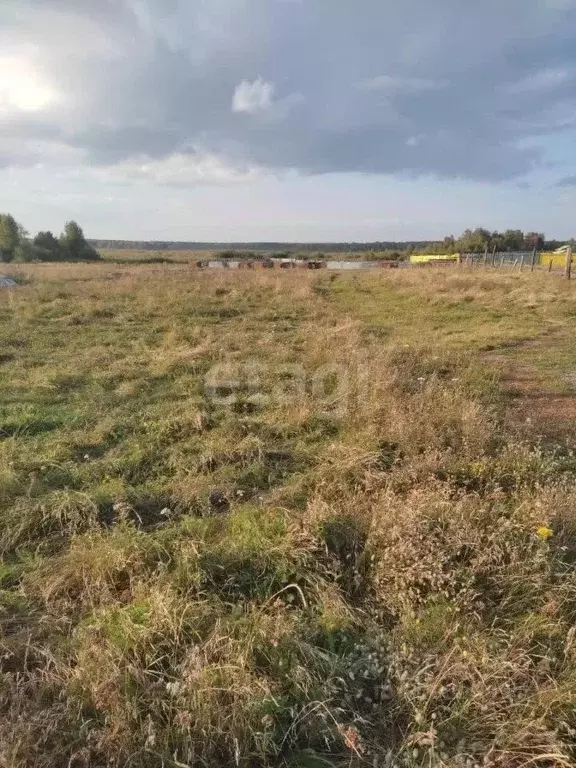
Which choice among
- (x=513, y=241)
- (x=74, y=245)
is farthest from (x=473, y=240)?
(x=74, y=245)

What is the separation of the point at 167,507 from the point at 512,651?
247cm

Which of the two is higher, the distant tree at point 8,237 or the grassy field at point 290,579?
the distant tree at point 8,237

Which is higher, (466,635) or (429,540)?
(429,540)

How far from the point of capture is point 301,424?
5539 millimetres

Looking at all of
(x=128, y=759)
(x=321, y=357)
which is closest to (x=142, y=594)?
(x=128, y=759)

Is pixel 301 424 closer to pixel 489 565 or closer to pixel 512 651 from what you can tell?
pixel 489 565

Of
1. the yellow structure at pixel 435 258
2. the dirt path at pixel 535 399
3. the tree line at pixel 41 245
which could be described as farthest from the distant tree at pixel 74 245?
the dirt path at pixel 535 399

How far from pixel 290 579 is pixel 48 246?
76402 millimetres

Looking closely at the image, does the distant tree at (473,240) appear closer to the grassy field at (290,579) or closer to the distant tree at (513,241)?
the distant tree at (513,241)

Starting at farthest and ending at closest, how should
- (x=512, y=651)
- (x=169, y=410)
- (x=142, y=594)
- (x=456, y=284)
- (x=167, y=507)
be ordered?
(x=456, y=284), (x=169, y=410), (x=167, y=507), (x=142, y=594), (x=512, y=651)

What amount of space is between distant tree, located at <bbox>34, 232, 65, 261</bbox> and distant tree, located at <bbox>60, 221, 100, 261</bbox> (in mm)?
601

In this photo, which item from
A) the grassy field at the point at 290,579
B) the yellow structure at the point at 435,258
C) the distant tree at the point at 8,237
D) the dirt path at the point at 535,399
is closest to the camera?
the grassy field at the point at 290,579

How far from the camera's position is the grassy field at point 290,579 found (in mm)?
2158

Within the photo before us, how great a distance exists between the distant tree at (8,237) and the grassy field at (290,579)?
63181 millimetres
